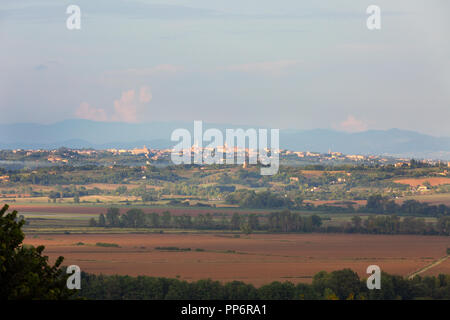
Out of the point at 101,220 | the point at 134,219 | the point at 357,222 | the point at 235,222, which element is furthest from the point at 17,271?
the point at 134,219

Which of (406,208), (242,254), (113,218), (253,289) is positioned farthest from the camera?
(406,208)

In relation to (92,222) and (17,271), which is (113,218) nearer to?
(92,222)

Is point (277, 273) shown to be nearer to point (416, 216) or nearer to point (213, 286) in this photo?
point (213, 286)

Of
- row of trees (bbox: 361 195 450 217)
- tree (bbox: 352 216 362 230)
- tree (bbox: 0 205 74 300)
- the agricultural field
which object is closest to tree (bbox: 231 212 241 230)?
the agricultural field

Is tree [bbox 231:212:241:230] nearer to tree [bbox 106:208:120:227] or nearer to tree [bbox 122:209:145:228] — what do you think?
tree [bbox 122:209:145:228]

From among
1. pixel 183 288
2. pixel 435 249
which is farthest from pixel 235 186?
pixel 183 288
